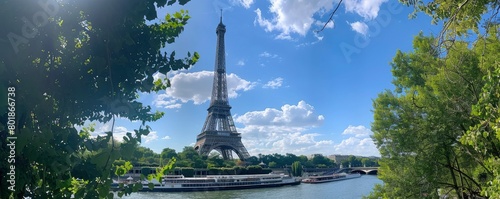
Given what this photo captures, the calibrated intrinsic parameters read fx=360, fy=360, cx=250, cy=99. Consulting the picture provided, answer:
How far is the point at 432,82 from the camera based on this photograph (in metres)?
9.32

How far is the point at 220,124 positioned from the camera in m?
75.6

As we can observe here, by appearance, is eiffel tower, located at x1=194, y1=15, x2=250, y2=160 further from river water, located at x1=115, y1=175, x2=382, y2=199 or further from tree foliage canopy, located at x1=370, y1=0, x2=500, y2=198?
tree foliage canopy, located at x1=370, y1=0, x2=500, y2=198

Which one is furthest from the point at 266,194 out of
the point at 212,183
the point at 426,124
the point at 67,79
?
the point at 67,79

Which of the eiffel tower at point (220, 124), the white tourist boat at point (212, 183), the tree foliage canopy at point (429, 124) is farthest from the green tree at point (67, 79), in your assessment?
the eiffel tower at point (220, 124)

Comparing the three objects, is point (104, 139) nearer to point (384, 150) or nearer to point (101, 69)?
point (101, 69)

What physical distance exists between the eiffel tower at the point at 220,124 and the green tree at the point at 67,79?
6836 cm

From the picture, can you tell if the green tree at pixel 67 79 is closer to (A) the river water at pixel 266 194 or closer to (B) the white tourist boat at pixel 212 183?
(A) the river water at pixel 266 194

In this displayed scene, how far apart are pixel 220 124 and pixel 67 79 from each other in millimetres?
73067

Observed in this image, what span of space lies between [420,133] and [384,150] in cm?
197

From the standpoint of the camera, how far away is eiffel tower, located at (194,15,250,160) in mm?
71750

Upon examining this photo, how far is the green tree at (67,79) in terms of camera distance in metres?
2.09

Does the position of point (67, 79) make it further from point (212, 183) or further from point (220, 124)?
point (220, 124)

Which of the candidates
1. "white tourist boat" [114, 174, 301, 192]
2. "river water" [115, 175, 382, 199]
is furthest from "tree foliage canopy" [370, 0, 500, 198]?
"white tourist boat" [114, 174, 301, 192]

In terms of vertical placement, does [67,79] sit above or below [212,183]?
above
